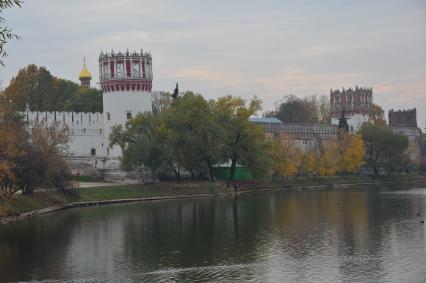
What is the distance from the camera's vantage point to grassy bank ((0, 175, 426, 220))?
48312mm

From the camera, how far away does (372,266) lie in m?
25.2

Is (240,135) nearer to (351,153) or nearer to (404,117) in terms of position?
(351,153)

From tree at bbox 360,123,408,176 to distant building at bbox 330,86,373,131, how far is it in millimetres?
31001

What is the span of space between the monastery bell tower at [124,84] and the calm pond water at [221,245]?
26.7m

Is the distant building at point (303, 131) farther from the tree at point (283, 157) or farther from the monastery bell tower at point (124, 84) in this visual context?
the monastery bell tower at point (124, 84)

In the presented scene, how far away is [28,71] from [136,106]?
21749 mm

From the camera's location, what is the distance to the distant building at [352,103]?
436 feet

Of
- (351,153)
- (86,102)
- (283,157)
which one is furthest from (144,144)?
(351,153)

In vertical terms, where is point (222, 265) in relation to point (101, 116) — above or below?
below

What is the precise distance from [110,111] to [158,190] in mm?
15535

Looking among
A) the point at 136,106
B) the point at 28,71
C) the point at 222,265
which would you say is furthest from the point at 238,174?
the point at 222,265

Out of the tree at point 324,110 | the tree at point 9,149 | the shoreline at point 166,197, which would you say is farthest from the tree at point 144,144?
the tree at point 324,110

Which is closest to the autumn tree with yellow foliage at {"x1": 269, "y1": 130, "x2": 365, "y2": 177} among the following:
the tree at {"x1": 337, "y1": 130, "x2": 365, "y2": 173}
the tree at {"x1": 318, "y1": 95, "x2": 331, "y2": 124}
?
the tree at {"x1": 337, "y1": 130, "x2": 365, "y2": 173}

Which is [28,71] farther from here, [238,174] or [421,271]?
[421,271]
